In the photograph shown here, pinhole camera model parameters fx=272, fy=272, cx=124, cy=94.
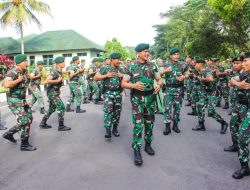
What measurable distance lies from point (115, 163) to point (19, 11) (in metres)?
25.7

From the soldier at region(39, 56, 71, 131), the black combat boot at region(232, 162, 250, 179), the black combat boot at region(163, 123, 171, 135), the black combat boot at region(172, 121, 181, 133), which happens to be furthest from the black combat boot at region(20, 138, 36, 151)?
the black combat boot at region(232, 162, 250, 179)

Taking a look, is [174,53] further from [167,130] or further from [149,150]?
[149,150]

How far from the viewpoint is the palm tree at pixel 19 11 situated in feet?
87.6

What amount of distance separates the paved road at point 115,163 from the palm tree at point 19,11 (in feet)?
74.6

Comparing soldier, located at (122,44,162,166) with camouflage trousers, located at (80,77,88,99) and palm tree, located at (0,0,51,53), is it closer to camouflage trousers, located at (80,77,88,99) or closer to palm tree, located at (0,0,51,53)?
camouflage trousers, located at (80,77,88,99)

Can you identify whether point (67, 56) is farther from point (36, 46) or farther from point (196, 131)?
point (196, 131)

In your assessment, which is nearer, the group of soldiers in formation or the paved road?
the paved road

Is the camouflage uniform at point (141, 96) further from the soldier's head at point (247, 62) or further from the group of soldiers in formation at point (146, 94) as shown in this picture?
the soldier's head at point (247, 62)

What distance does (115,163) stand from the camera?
503 cm

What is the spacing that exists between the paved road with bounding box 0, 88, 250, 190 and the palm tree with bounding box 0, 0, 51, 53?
22.7 meters

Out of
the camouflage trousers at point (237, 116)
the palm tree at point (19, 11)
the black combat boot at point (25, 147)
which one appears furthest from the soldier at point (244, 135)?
the palm tree at point (19, 11)

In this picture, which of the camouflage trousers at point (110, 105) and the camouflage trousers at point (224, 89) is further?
the camouflage trousers at point (224, 89)

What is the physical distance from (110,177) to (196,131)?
3547mm

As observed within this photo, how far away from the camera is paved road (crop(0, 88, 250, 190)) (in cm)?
420
